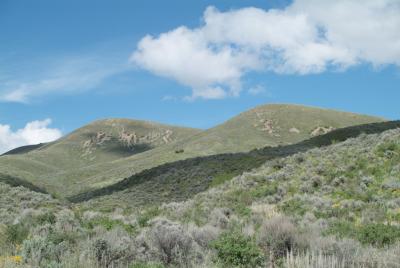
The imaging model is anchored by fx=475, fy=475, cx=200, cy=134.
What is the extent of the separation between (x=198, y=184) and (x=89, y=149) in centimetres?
16462

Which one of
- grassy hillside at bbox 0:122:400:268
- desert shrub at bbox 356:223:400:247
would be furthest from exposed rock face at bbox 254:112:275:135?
desert shrub at bbox 356:223:400:247

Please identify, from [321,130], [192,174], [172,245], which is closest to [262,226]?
[172,245]

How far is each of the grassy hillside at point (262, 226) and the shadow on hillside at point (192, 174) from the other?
8.20 meters

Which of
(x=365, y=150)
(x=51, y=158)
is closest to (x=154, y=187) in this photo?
(x=365, y=150)

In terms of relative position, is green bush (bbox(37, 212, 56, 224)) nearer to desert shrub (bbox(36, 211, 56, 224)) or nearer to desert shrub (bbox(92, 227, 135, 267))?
desert shrub (bbox(36, 211, 56, 224))

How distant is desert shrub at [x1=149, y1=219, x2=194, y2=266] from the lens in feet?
30.0

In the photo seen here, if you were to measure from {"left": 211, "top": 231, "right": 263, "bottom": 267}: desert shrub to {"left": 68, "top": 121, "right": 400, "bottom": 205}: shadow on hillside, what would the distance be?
2833 centimetres

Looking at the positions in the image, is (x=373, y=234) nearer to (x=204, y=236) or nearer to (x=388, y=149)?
(x=204, y=236)

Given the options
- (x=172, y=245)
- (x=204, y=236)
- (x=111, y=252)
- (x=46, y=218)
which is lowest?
(x=204, y=236)

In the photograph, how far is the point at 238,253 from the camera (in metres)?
8.35

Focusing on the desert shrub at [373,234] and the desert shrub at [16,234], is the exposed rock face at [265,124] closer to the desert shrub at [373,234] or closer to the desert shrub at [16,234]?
the desert shrub at [373,234]

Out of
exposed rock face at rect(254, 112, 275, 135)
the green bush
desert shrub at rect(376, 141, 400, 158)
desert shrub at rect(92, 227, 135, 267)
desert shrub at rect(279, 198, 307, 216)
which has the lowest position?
desert shrub at rect(279, 198, 307, 216)

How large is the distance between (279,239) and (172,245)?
2167mm

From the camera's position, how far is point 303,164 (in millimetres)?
29750
